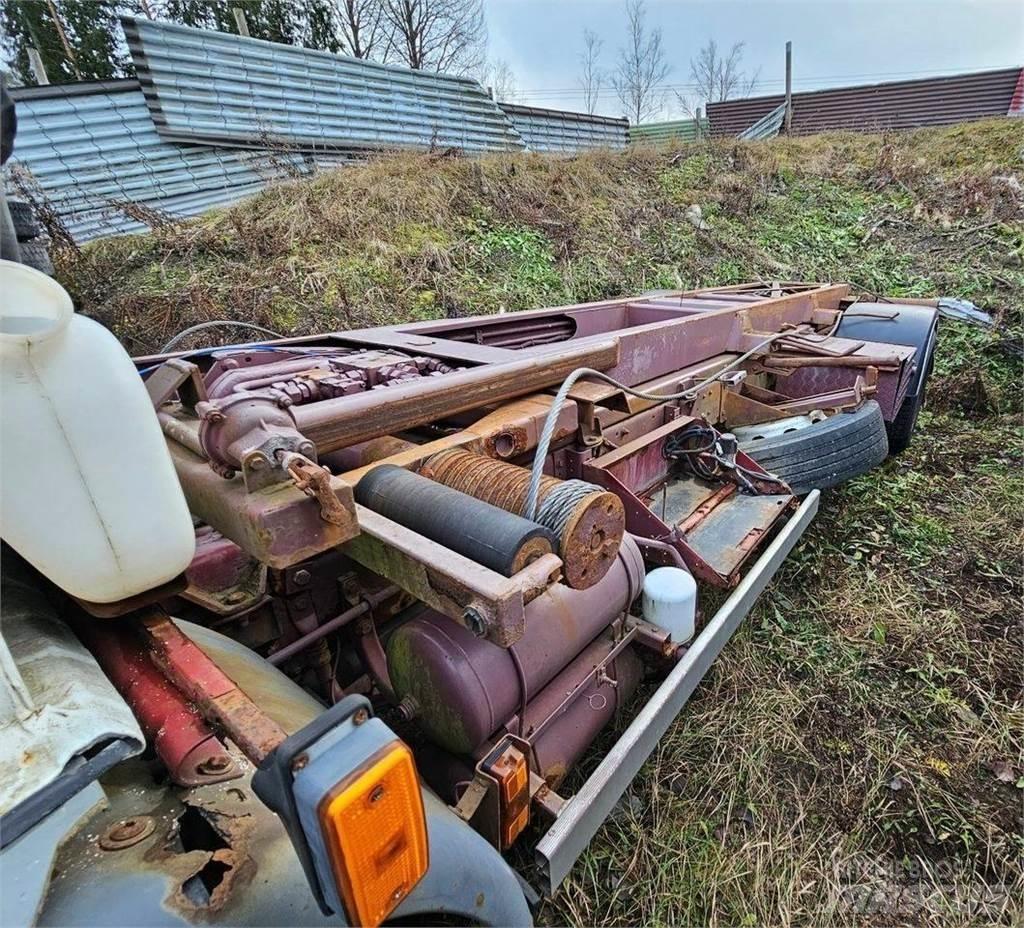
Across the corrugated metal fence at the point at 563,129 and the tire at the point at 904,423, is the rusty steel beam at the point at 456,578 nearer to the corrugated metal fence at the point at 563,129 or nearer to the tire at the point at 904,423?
the tire at the point at 904,423

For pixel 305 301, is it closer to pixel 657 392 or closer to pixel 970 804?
pixel 657 392

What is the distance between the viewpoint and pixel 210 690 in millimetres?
979

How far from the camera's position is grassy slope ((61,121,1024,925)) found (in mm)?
1839

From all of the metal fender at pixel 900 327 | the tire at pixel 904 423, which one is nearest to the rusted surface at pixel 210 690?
the tire at pixel 904 423

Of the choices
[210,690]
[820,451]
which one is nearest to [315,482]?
[210,690]

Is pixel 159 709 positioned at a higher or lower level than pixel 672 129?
lower

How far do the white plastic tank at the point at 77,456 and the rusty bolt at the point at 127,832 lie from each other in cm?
35

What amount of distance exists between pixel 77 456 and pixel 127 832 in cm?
57

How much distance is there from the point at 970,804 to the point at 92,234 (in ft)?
27.6

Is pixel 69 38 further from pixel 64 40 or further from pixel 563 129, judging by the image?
pixel 563 129

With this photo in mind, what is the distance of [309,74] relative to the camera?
826 centimetres

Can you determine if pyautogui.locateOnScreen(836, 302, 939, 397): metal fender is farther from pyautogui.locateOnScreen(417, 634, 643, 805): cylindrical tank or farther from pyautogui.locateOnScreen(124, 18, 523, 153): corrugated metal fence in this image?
pyautogui.locateOnScreen(124, 18, 523, 153): corrugated metal fence

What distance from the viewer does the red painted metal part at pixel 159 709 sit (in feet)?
3.10

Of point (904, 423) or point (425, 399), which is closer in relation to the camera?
point (425, 399)
